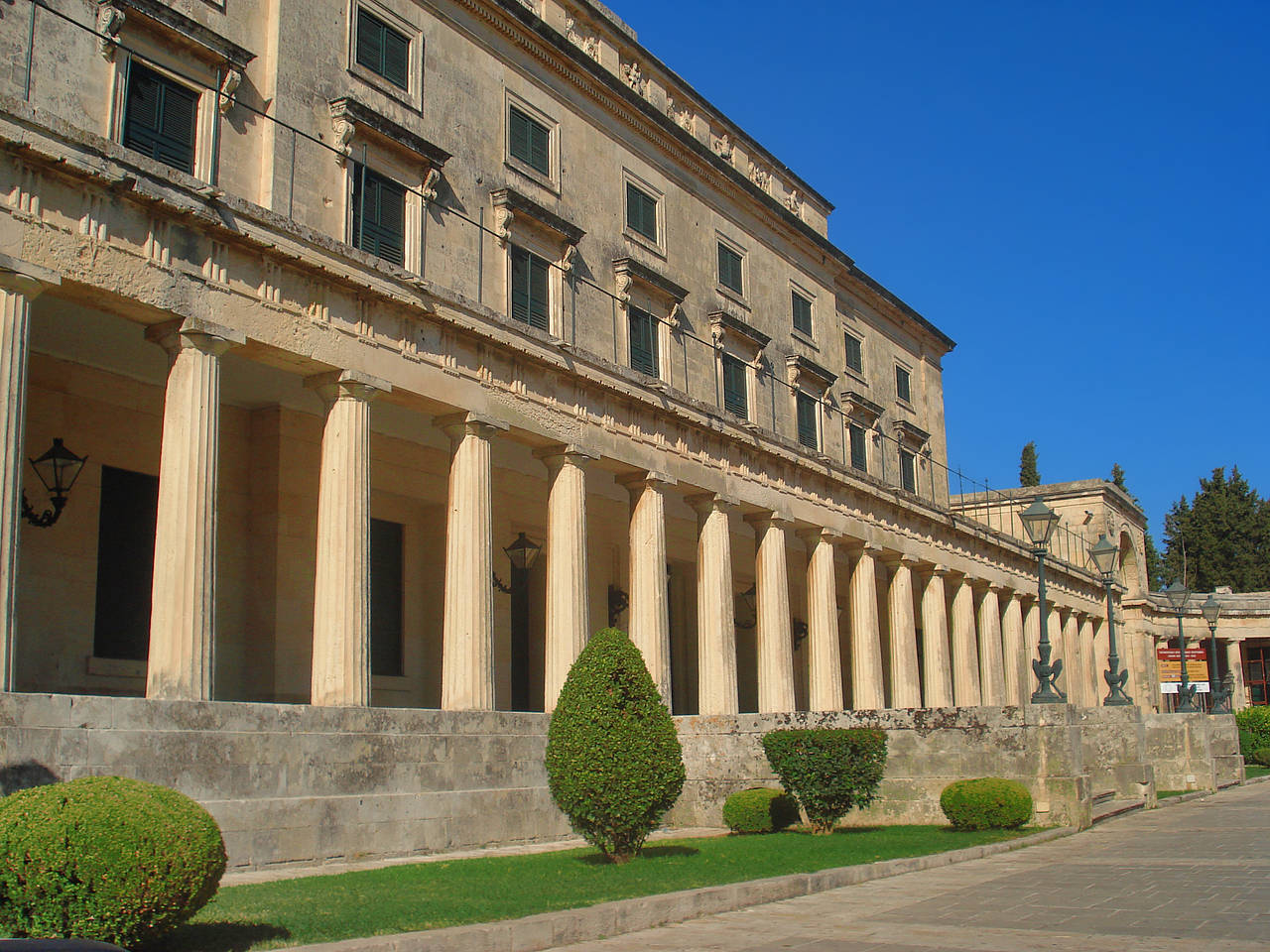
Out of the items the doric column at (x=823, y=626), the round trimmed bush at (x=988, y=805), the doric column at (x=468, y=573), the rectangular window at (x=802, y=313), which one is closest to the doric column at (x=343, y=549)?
the doric column at (x=468, y=573)

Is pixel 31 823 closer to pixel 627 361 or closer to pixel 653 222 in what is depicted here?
pixel 627 361

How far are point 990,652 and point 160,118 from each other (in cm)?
3209

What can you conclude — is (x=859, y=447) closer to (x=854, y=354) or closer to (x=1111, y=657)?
(x=854, y=354)

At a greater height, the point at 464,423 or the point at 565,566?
the point at 464,423

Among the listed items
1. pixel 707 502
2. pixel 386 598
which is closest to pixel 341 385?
pixel 386 598

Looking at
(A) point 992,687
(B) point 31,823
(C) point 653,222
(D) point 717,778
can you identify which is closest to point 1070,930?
(B) point 31,823

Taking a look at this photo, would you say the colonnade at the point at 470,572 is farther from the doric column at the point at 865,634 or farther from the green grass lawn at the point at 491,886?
the green grass lawn at the point at 491,886

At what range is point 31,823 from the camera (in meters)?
8.34

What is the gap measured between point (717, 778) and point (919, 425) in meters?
23.9

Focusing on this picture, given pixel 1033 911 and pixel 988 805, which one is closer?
pixel 1033 911

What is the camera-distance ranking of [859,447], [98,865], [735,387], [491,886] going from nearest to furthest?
[98,865], [491,886], [735,387], [859,447]

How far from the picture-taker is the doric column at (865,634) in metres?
32.3

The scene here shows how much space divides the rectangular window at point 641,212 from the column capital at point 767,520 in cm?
703

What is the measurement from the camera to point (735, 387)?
3112 cm
